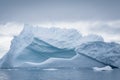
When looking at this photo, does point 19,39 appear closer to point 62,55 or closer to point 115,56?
point 62,55

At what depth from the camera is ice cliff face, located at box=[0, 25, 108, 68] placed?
51.7 metres

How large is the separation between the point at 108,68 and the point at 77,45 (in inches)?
270

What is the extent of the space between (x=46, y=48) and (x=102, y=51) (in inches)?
430

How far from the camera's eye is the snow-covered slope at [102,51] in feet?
161

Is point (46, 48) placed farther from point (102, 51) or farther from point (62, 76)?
point (62, 76)

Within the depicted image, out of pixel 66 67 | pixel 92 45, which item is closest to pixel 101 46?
pixel 92 45

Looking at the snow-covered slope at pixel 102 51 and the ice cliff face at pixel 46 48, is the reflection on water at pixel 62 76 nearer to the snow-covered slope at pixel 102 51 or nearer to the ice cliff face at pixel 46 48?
the snow-covered slope at pixel 102 51

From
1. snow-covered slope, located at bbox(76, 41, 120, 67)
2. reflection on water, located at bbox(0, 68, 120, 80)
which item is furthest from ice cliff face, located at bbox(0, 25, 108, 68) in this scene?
reflection on water, located at bbox(0, 68, 120, 80)

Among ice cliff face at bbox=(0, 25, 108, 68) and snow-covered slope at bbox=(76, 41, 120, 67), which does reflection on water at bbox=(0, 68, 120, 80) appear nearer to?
snow-covered slope at bbox=(76, 41, 120, 67)

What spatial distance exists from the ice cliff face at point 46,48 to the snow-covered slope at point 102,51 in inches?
57.8

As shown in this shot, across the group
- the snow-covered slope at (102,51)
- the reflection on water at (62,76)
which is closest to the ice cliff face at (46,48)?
the snow-covered slope at (102,51)

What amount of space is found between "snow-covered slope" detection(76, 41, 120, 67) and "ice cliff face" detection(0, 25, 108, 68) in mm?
1469

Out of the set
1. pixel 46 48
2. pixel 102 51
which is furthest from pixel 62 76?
pixel 46 48

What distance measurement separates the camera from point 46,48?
5431cm
